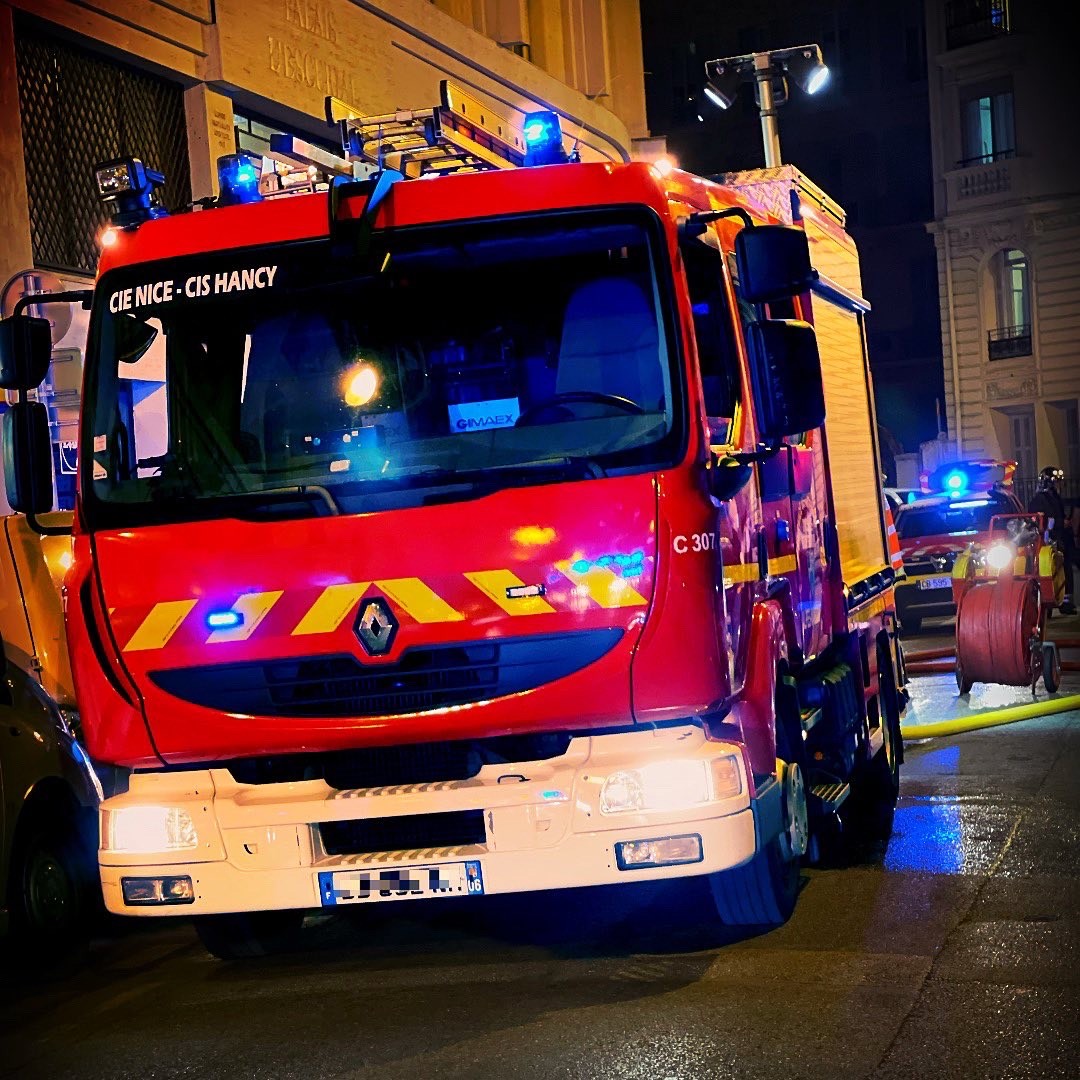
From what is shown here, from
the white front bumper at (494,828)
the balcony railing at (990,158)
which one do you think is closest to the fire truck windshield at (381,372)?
the white front bumper at (494,828)

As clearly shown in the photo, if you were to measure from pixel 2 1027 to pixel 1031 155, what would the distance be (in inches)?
1640

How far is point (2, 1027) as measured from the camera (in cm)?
676

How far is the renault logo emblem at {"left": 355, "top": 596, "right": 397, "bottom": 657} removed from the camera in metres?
6.36

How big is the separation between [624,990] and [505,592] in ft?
4.66

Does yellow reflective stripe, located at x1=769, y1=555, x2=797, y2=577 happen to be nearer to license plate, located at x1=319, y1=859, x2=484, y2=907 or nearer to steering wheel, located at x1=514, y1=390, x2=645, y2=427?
steering wheel, located at x1=514, y1=390, x2=645, y2=427

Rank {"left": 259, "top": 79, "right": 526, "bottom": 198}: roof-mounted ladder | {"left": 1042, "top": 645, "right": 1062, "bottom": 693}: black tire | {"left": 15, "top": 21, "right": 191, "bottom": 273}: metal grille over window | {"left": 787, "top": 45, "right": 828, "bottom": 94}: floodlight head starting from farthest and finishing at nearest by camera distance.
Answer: {"left": 787, "top": 45, "right": 828, "bottom": 94}: floodlight head, {"left": 15, "top": 21, "right": 191, "bottom": 273}: metal grille over window, {"left": 1042, "top": 645, "right": 1062, "bottom": 693}: black tire, {"left": 259, "top": 79, "right": 526, "bottom": 198}: roof-mounted ladder

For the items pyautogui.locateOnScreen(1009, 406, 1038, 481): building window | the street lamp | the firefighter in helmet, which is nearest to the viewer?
the street lamp

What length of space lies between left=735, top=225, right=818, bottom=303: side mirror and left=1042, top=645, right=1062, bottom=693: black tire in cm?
857

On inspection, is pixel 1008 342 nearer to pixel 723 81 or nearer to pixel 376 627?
pixel 723 81

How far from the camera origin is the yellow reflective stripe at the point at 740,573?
653cm

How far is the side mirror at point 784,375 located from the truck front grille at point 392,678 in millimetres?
1130

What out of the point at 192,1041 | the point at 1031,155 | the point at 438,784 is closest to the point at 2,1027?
the point at 192,1041

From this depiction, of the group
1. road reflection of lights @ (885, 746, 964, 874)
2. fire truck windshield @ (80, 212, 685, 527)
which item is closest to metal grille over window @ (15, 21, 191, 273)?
road reflection of lights @ (885, 746, 964, 874)

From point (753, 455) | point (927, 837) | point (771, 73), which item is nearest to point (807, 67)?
point (771, 73)
